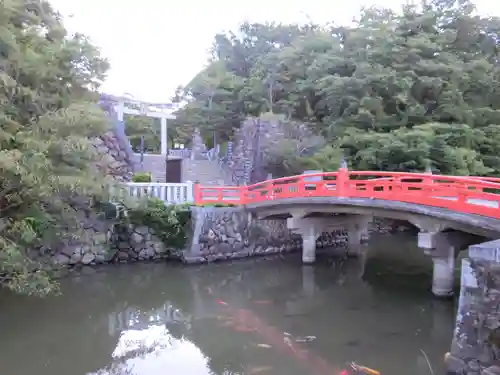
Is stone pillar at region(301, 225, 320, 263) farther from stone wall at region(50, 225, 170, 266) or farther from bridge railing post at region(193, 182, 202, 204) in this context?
stone wall at region(50, 225, 170, 266)

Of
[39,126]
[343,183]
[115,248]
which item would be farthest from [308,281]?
[39,126]

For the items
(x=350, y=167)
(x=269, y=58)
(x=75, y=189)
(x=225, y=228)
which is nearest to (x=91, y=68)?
(x=75, y=189)

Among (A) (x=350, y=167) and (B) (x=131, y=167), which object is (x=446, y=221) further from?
(B) (x=131, y=167)

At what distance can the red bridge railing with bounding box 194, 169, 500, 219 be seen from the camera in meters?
8.12

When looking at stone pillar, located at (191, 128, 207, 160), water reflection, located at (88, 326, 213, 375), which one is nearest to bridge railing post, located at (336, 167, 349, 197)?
water reflection, located at (88, 326, 213, 375)

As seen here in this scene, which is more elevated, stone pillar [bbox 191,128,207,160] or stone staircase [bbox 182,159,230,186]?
stone pillar [bbox 191,128,207,160]

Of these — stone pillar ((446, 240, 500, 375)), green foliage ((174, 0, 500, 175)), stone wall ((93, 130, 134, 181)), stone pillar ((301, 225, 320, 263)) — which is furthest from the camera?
stone wall ((93, 130, 134, 181))

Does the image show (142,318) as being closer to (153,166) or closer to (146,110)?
(153,166)

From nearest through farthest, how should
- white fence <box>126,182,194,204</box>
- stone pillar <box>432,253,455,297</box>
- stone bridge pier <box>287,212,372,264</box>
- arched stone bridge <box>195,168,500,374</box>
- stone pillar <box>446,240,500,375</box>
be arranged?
stone pillar <box>446,240,500,375</box>
arched stone bridge <box>195,168,500,374</box>
stone pillar <box>432,253,455,297</box>
white fence <box>126,182,194,204</box>
stone bridge pier <box>287,212,372,264</box>

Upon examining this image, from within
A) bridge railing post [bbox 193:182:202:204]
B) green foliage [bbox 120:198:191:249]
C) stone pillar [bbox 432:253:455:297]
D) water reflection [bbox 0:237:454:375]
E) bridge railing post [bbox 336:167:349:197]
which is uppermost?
bridge railing post [bbox 336:167:349:197]

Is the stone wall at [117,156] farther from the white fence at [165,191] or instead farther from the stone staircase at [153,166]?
the white fence at [165,191]

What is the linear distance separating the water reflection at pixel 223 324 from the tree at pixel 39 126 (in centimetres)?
109

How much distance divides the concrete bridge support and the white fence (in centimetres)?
653

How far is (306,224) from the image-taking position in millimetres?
12984
